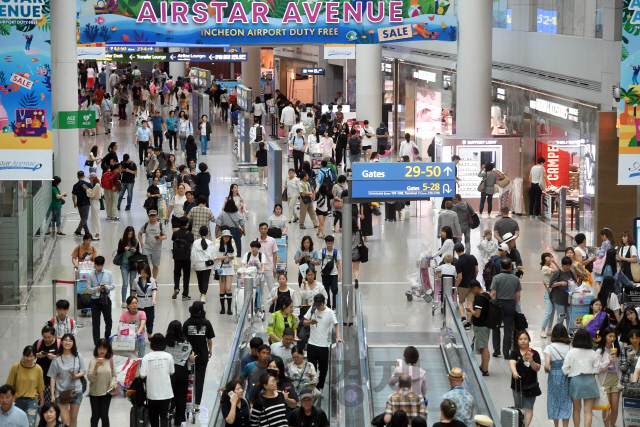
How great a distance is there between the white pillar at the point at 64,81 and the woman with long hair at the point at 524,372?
1490 cm

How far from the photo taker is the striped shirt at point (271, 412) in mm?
8750

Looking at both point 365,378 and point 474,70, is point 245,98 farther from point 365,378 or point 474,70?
point 365,378

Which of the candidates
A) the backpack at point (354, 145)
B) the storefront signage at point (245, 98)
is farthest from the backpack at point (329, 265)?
the storefront signage at point (245, 98)

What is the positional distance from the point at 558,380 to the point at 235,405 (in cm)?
346

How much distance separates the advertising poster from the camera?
1348 cm

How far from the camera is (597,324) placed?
423 inches

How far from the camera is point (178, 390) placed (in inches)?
389

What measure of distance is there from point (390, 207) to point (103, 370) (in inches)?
527

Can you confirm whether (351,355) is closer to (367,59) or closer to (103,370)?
(103,370)

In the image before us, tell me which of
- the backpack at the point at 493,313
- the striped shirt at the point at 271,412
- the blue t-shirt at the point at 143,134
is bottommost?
the striped shirt at the point at 271,412

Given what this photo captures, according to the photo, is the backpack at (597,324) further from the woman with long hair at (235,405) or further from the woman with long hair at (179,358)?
the woman with long hair at (179,358)

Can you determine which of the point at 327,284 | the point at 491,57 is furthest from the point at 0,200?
the point at 491,57

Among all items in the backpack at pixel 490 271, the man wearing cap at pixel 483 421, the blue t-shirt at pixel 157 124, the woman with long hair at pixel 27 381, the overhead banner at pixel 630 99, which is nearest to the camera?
the man wearing cap at pixel 483 421

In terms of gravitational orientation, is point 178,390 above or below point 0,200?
below
